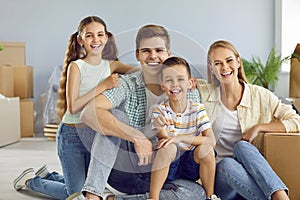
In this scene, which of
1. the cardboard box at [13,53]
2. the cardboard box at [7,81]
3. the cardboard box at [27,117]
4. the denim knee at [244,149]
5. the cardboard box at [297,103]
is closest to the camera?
the denim knee at [244,149]

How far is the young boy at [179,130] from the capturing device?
1913 millimetres

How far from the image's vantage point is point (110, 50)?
6.44 ft

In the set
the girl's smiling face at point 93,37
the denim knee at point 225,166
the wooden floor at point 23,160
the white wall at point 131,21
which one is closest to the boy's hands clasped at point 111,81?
the girl's smiling face at point 93,37

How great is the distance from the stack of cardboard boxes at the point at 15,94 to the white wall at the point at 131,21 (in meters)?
0.20

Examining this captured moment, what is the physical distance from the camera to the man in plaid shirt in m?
1.92

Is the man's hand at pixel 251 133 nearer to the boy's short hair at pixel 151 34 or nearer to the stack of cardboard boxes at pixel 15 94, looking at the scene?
the boy's short hair at pixel 151 34

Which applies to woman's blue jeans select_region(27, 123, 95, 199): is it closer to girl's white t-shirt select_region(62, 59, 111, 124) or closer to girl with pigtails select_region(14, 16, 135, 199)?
girl with pigtails select_region(14, 16, 135, 199)

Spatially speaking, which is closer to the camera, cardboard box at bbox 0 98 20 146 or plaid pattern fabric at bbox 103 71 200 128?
plaid pattern fabric at bbox 103 71 200 128

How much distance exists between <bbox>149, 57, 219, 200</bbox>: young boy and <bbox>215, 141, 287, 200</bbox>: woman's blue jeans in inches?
2.3

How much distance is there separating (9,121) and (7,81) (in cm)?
41

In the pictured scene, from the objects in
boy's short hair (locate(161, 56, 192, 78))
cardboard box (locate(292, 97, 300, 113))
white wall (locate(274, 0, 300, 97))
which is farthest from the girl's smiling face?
white wall (locate(274, 0, 300, 97))

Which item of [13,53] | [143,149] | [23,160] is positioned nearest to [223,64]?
[143,149]

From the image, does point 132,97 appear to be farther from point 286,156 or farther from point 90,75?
point 286,156

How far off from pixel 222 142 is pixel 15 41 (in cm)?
348
